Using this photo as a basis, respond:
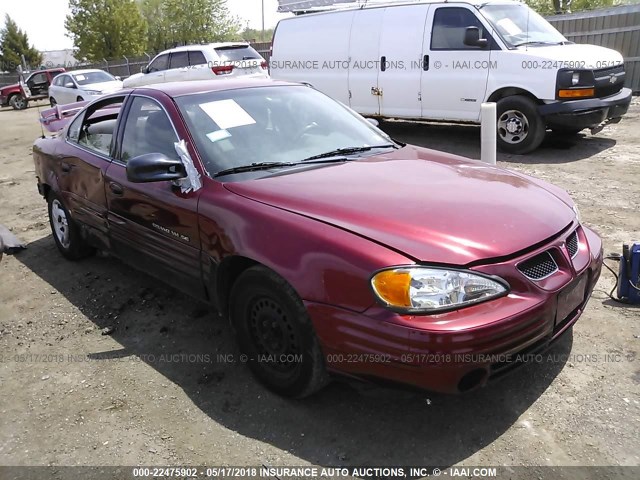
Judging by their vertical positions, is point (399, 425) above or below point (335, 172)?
below

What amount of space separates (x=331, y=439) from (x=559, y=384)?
128cm

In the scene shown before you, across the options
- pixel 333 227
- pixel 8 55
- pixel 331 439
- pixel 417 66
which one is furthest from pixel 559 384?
pixel 8 55

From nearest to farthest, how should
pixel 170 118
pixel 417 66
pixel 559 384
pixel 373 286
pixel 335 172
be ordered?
pixel 373 286 → pixel 559 384 → pixel 335 172 → pixel 170 118 → pixel 417 66

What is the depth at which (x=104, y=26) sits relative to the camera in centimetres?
3838

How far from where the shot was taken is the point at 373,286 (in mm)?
2387

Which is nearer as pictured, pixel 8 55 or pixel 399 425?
pixel 399 425

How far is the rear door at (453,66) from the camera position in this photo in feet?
27.0

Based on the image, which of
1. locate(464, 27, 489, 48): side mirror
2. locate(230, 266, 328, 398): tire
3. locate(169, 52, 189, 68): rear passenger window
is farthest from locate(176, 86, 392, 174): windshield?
locate(169, 52, 189, 68): rear passenger window

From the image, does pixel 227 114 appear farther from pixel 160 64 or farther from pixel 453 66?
pixel 160 64

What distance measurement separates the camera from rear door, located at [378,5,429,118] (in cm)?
884

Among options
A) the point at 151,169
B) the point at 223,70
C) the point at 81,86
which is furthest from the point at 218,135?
the point at 81,86

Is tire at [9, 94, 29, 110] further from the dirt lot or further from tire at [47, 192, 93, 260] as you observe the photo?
the dirt lot

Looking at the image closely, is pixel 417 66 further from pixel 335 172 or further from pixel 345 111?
pixel 335 172

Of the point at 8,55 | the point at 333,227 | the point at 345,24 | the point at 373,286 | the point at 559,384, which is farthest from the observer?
the point at 8,55
